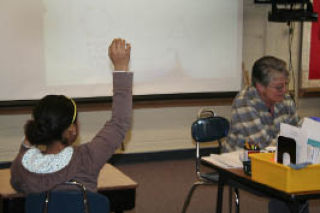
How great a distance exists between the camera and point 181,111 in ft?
19.8

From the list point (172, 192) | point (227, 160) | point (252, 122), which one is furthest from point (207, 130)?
point (172, 192)

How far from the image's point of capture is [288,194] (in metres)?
2.45

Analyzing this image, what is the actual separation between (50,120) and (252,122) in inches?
58.9

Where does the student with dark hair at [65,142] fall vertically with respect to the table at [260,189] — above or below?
above

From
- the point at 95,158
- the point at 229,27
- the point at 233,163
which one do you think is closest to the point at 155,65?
the point at 229,27

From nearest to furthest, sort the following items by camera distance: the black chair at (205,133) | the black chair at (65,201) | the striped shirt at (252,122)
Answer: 1. the black chair at (65,201)
2. the striped shirt at (252,122)
3. the black chair at (205,133)

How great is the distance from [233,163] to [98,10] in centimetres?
276

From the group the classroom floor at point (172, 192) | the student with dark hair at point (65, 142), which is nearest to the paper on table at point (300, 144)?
the student with dark hair at point (65, 142)

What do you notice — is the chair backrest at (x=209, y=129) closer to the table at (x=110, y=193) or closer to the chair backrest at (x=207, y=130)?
the chair backrest at (x=207, y=130)

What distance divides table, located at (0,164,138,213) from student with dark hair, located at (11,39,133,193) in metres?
0.22

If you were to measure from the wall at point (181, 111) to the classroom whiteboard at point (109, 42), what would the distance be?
1.00 ft

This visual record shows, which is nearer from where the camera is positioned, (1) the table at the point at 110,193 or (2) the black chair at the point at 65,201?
(2) the black chair at the point at 65,201

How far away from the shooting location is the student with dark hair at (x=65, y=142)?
7.70ft

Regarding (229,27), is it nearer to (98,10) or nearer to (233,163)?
(98,10)
